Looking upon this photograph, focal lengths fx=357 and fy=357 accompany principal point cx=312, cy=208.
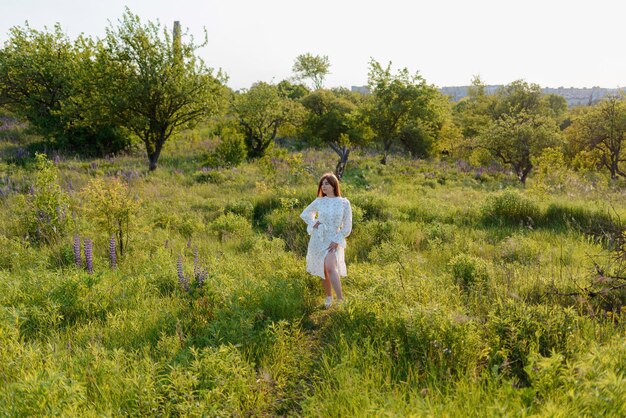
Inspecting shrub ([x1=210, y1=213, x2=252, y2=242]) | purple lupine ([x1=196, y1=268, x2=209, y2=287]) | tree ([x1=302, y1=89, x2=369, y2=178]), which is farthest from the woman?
tree ([x1=302, y1=89, x2=369, y2=178])

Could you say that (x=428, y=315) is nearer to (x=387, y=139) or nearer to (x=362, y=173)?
(x=362, y=173)

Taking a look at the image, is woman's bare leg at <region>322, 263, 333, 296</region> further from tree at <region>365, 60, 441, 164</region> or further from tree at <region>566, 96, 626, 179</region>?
tree at <region>566, 96, 626, 179</region>

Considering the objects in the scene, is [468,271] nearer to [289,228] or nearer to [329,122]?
[289,228]

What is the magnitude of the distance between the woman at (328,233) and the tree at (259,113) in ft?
52.2

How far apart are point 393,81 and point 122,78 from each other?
14433 mm

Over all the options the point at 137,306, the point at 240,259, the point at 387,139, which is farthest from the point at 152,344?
the point at 387,139

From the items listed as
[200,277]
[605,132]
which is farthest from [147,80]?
[605,132]

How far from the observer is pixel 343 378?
119 inches

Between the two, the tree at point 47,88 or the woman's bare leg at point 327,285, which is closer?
the woman's bare leg at point 327,285

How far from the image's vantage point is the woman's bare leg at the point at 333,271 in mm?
4781

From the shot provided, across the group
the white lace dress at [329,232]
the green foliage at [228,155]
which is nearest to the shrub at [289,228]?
the white lace dress at [329,232]

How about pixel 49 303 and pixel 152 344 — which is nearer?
pixel 152 344

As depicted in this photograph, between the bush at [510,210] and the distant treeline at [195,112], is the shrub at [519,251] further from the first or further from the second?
the distant treeline at [195,112]

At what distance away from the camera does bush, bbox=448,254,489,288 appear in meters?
5.24
